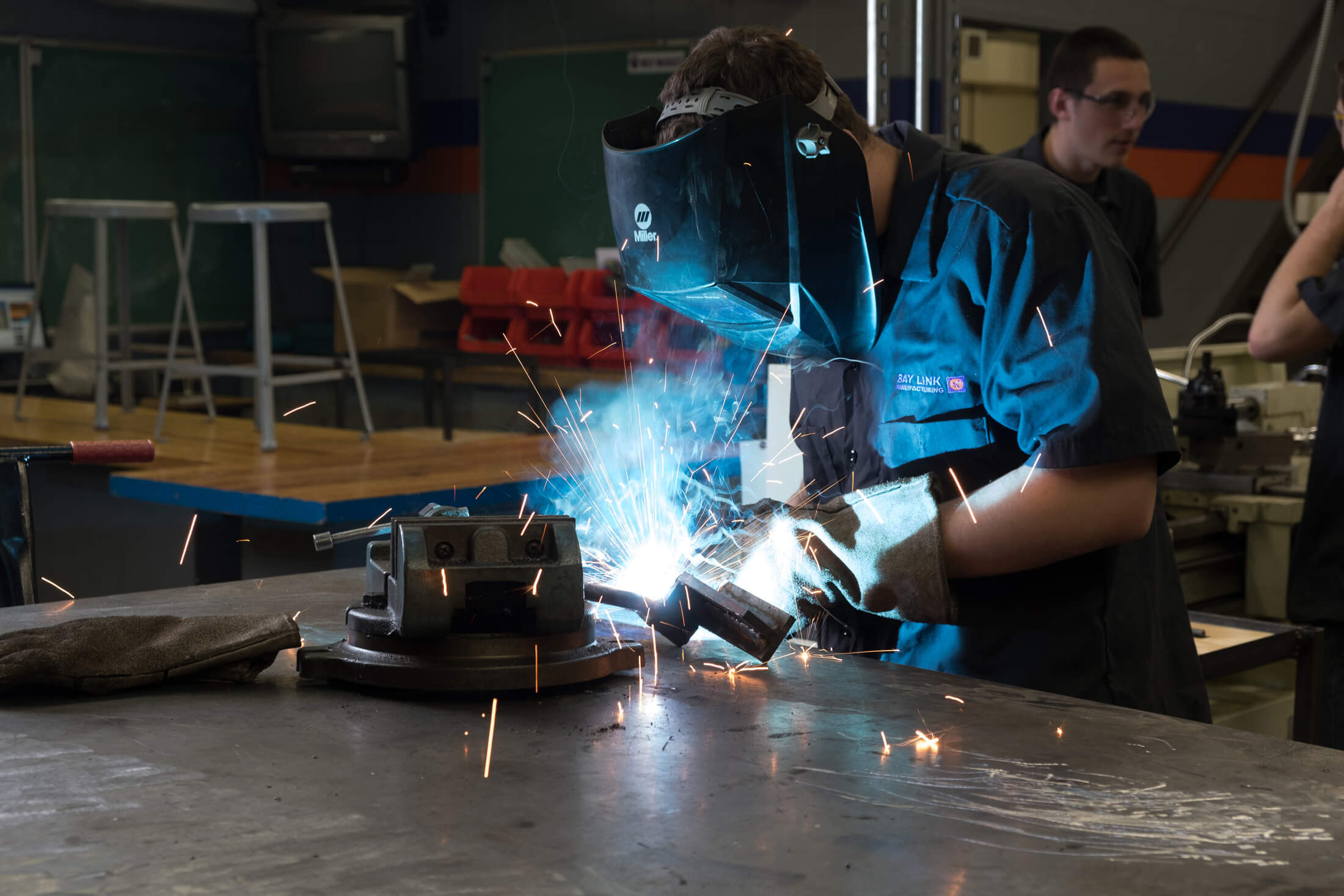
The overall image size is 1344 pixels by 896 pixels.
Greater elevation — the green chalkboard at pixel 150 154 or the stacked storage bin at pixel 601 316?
the green chalkboard at pixel 150 154

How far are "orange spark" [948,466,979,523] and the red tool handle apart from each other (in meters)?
1.13

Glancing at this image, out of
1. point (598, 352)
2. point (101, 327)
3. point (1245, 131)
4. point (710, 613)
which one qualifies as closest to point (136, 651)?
point (710, 613)

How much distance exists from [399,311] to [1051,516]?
581cm

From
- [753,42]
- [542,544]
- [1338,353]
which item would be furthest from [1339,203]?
[542,544]

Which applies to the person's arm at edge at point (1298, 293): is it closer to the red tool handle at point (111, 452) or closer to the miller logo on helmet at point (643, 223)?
the miller logo on helmet at point (643, 223)

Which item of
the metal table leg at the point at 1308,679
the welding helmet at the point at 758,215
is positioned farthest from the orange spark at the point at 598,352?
the welding helmet at the point at 758,215

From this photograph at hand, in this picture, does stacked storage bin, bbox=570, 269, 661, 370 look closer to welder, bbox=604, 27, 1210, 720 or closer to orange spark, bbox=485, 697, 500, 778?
welder, bbox=604, 27, 1210, 720

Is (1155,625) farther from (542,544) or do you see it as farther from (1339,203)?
(1339,203)

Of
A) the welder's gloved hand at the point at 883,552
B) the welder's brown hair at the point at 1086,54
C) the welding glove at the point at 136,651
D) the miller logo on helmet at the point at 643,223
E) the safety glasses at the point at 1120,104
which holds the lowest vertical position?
the welding glove at the point at 136,651

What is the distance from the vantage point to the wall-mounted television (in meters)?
7.59

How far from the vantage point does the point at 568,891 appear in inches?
37.2

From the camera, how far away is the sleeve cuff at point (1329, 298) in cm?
285

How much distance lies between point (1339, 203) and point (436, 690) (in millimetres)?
2437

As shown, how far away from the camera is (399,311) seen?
7027 millimetres
